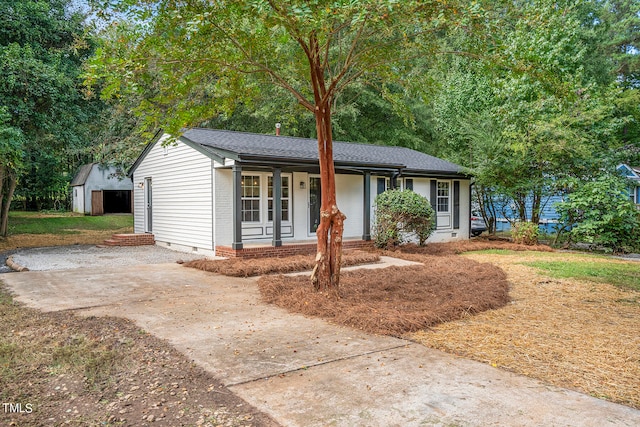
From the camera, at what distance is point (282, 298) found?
6.60 m

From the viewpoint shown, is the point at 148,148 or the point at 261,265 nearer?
the point at 261,265

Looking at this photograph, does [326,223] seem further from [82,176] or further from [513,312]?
[82,176]

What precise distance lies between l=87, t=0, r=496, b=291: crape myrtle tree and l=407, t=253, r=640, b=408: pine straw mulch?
2383 millimetres

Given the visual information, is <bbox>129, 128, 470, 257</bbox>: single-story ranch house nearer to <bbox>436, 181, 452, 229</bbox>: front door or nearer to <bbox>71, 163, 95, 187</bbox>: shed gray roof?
<bbox>436, 181, 452, 229</bbox>: front door

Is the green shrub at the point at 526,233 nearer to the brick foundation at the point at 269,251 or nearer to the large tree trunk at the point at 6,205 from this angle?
the brick foundation at the point at 269,251

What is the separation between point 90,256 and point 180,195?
10.0 feet

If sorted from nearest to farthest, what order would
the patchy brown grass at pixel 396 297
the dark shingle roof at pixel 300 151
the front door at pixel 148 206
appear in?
the patchy brown grass at pixel 396 297 < the dark shingle roof at pixel 300 151 < the front door at pixel 148 206

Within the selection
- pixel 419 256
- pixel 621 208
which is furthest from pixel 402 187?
pixel 621 208

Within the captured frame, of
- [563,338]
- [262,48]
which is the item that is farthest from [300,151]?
[563,338]

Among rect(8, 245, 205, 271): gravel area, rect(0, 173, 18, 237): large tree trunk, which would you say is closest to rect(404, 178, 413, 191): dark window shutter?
rect(8, 245, 205, 271): gravel area

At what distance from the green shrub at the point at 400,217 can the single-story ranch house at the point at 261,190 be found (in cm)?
72

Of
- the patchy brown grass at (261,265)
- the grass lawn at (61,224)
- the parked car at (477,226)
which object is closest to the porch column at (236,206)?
the patchy brown grass at (261,265)

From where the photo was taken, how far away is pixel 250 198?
41.2ft

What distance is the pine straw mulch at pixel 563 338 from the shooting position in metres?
3.70
